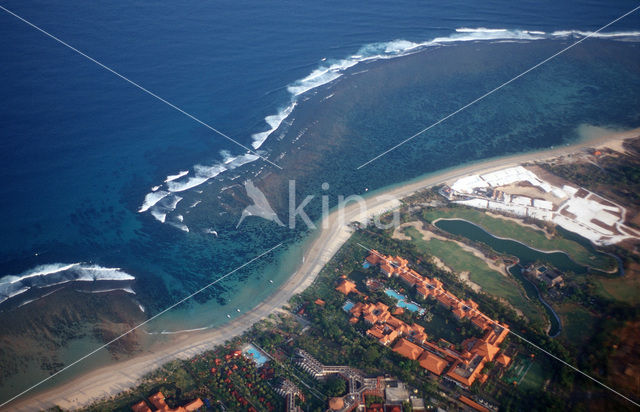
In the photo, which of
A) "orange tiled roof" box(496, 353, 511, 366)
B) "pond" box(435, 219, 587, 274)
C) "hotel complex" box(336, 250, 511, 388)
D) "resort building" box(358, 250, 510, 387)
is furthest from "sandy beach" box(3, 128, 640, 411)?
"orange tiled roof" box(496, 353, 511, 366)

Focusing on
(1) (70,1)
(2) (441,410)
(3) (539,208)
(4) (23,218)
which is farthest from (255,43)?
(2) (441,410)

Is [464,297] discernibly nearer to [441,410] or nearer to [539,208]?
[441,410]

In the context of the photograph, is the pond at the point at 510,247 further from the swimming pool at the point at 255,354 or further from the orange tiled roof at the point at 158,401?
the orange tiled roof at the point at 158,401

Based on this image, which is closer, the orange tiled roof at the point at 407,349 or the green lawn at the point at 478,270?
the orange tiled roof at the point at 407,349

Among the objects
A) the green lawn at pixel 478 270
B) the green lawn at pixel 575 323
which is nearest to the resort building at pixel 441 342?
the green lawn at pixel 478 270

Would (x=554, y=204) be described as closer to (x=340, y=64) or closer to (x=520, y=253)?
(x=520, y=253)
